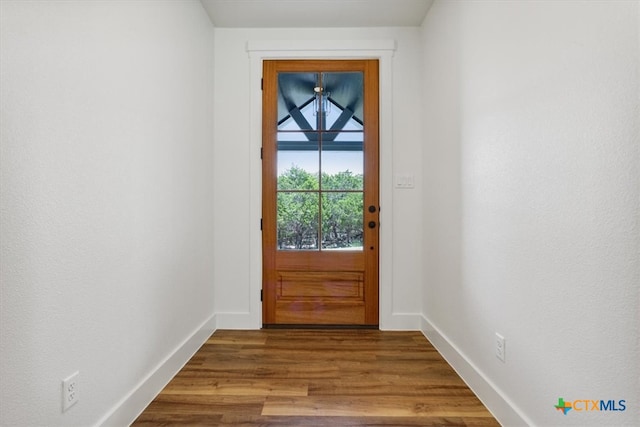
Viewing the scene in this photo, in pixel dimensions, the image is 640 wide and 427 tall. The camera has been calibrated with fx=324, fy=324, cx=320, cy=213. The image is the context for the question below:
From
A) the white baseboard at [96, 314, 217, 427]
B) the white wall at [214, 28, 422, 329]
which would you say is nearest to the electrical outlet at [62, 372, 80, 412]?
the white baseboard at [96, 314, 217, 427]

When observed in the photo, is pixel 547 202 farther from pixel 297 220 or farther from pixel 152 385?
pixel 152 385

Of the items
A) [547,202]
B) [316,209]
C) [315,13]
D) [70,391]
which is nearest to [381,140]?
[316,209]

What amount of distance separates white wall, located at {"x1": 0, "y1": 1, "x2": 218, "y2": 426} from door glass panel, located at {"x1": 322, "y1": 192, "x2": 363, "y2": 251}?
45.4 inches

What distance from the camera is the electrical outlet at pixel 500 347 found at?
1.51 meters

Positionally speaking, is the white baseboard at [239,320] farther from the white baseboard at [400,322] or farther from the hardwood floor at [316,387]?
the white baseboard at [400,322]

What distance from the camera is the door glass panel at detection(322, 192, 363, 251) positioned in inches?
110

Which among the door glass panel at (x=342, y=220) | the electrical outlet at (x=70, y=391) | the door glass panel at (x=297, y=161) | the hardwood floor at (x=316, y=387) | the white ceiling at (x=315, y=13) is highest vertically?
the white ceiling at (x=315, y=13)

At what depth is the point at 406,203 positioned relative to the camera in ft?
8.98

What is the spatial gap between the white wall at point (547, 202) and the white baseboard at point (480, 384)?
2 centimetres

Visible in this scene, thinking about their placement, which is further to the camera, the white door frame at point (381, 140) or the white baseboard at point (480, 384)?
the white door frame at point (381, 140)

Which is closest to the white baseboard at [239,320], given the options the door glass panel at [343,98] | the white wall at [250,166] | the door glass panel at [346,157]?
the white wall at [250,166]

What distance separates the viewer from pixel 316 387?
181 cm

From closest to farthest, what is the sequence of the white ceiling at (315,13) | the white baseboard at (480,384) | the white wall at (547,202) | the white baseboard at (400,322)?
the white wall at (547,202) < the white baseboard at (480,384) < the white ceiling at (315,13) < the white baseboard at (400,322)

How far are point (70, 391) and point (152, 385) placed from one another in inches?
23.2
